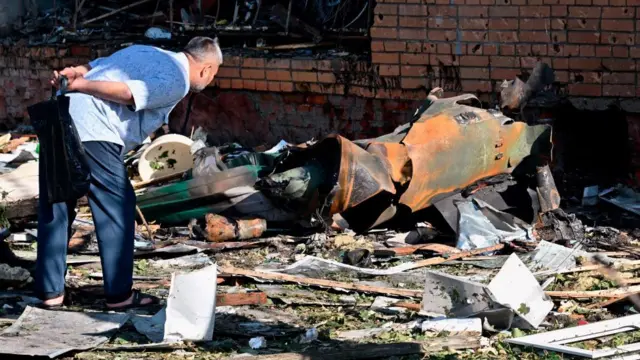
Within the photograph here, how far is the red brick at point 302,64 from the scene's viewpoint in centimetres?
879

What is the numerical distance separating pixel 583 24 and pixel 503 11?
22.7 inches

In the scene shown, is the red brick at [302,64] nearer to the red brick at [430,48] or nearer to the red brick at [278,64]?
the red brick at [278,64]

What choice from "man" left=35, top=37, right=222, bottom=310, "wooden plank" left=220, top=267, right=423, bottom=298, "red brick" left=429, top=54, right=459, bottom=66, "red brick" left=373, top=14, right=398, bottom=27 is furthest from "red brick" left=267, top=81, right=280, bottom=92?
"man" left=35, top=37, right=222, bottom=310

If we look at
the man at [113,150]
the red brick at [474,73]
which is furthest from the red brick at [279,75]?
the man at [113,150]

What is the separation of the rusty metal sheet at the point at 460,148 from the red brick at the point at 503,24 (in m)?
1.03

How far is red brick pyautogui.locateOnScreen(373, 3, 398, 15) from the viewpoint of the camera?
8344 millimetres

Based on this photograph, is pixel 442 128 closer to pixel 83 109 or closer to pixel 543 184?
pixel 543 184

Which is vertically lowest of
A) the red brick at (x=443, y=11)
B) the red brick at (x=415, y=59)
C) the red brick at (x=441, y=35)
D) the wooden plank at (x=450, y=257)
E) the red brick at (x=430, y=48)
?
the wooden plank at (x=450, y=257)

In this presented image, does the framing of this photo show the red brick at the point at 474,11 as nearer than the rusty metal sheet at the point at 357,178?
No

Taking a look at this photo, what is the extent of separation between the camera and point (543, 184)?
7.05 m

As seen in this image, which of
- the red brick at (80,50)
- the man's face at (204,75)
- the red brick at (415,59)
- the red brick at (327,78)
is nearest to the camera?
the man's face at (204,75)

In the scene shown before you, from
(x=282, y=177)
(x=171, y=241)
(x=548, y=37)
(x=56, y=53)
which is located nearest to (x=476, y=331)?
(x=282, y=177)

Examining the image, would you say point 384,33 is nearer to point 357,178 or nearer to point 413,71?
point 413,71

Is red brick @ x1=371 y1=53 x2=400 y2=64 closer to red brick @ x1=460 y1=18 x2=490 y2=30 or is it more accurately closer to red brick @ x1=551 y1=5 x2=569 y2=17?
red brick @ x1=460 y1=18 x2=490 y2=30
